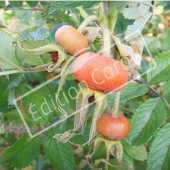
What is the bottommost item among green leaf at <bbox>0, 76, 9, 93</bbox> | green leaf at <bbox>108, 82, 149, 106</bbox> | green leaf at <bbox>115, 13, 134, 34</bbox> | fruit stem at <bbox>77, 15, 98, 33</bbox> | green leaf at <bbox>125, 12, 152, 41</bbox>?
green leaf at <bbox>108, 82, 149, 106</bbox>

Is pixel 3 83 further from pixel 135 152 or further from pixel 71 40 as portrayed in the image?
pixel 135 152

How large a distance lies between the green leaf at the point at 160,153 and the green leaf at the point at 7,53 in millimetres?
800

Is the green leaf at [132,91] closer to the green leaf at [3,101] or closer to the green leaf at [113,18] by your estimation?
the green leaf at [113,18]

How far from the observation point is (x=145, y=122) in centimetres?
112

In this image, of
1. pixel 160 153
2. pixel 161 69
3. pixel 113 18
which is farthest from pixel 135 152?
pixel 113 18

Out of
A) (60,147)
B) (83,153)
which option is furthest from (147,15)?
(83,153)

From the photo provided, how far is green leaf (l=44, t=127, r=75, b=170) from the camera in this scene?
1.31 meters

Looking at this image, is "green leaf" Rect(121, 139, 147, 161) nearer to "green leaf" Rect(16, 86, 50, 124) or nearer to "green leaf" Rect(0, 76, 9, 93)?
"green leaf" Rect(16, 86, 50, 124)

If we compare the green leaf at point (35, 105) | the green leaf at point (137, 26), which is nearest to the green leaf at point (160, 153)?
the green leaf at point (137, 26)

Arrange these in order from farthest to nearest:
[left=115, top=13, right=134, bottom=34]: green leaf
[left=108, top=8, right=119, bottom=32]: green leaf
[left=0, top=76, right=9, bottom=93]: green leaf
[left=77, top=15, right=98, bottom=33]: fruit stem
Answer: [left=115, top=13, right=134, bottom=34]: green leaf < [left=0, top=76, right=9, bottom=93]: green leaf < [left=108, top=8, right=119, bottom=32]: green leaf < [left=77, top=15, right=98, bottom=33]: fruit stem

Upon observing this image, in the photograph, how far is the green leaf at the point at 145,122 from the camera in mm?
1110

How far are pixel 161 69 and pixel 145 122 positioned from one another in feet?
1.06

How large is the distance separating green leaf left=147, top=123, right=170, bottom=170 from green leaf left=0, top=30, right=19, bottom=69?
2.62 feet

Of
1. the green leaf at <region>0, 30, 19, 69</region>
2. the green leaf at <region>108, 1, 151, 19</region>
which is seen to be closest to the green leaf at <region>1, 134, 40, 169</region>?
the green leaf at <region>0, 30, 19, 69</region>
